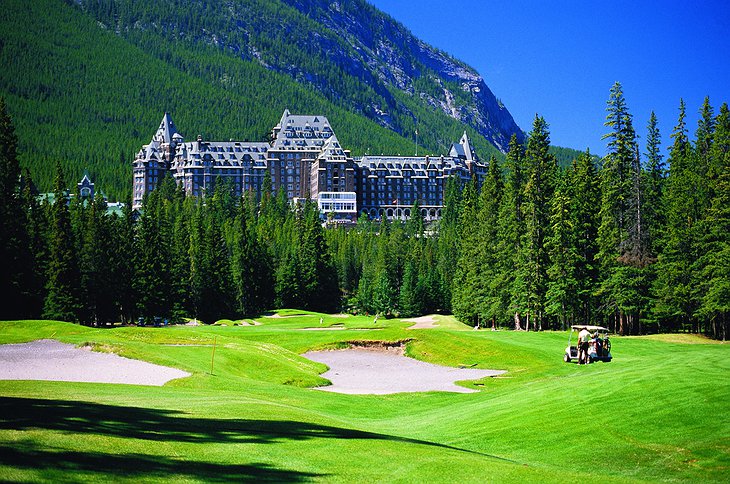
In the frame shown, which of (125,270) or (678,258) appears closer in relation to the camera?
(678,258)

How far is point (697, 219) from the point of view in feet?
231

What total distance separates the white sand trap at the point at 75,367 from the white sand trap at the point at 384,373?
8979 millimetres

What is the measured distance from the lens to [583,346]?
41.2 metres

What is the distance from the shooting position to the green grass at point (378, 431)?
50.0ft

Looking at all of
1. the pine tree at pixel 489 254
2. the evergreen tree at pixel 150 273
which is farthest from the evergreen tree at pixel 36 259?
the pine tree at pixel 489 254

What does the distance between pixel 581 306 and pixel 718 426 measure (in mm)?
53567

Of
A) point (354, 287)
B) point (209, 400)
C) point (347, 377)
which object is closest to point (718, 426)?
point (209, 400)

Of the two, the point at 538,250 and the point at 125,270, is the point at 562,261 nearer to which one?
the point at 538,250

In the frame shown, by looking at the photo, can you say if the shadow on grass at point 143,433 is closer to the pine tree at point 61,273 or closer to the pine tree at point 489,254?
the pine tree at point 489,254

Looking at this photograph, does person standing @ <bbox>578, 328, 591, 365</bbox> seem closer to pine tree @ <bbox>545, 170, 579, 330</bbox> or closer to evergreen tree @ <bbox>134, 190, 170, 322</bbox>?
pine tree @ <bbox>545, 170, 579, 330</bbox>

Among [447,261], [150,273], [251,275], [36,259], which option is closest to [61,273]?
[36,259]

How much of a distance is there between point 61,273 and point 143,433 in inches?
2851

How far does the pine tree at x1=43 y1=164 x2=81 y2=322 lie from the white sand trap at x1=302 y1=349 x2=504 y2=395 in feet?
113

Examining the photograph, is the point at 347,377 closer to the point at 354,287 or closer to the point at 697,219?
the point at 697,219
